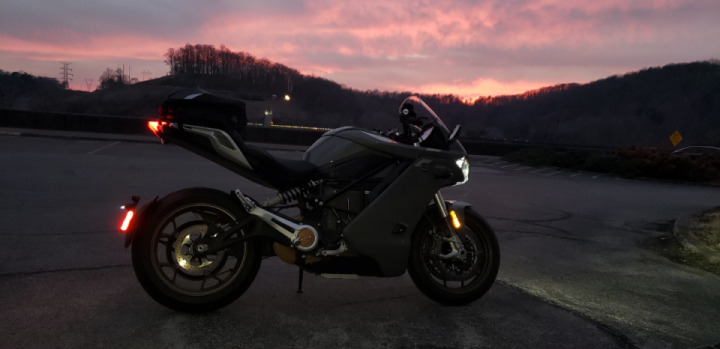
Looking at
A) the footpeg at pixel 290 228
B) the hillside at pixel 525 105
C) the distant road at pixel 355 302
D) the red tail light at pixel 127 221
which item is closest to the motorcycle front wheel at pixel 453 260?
the distant road at pixel 355 302

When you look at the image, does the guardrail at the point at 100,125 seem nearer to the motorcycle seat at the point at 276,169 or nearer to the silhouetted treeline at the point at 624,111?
the motorcycle seat at the point at 276,169

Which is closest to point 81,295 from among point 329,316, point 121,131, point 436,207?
point 329,316

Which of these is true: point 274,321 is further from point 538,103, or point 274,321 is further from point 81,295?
point 538,103

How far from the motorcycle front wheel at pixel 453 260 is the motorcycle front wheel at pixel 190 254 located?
1.29 m

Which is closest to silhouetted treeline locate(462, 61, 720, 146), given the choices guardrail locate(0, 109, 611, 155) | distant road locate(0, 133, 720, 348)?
guardrail locate(0, 109, 611, 155)

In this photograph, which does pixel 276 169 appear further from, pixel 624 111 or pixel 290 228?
pixel 624 111

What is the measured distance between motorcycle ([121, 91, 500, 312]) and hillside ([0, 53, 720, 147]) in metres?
135

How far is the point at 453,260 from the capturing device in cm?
377

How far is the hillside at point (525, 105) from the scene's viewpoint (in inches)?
5866

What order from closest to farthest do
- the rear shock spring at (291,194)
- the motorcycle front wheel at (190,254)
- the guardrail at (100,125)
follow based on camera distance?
1. the motorcycle front wheel at (190,254)
2. the rear shock spring at (291,194)
3. the guardrail at (100,125)

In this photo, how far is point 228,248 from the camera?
338 centimetres

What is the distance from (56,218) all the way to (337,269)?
4.63 meters

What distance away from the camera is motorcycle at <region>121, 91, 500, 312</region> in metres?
3.20

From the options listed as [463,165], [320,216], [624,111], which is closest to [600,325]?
[463,165]
